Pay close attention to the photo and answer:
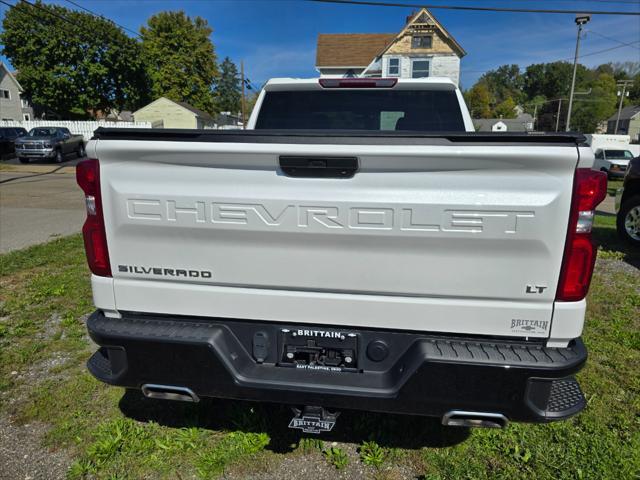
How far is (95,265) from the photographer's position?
2.22 metres

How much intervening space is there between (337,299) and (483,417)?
836mm

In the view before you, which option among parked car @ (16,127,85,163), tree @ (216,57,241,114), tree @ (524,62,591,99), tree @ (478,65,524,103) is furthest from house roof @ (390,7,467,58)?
tree @ (478,65,524,103)

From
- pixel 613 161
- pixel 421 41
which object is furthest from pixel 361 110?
pixel 421 41

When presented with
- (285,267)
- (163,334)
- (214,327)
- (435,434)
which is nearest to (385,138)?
(285,267)

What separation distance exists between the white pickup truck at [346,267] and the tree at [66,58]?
155 feet

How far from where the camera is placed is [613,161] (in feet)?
82.5

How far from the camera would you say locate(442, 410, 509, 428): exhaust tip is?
6.61 ft

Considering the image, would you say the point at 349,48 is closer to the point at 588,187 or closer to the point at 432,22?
the point at 432,22

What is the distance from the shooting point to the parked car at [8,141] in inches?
977

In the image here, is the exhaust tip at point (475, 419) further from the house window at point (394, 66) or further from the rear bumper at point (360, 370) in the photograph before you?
the house window at point (394, 66)

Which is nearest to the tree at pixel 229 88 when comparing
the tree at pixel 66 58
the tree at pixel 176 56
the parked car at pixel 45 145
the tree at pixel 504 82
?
the tree at pixel 176 56

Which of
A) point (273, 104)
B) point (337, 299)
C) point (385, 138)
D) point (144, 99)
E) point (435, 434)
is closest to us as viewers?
point (385, 138)

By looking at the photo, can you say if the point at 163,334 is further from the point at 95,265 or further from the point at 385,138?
the point at 385,138

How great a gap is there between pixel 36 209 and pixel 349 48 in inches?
1430
